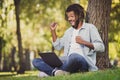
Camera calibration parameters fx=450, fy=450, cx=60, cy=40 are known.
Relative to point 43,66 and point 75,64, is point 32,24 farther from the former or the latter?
point 75,64

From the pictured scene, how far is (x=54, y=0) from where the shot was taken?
34062 mm

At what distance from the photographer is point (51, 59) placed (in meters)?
9.41

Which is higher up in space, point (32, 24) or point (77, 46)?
point (32, 24)

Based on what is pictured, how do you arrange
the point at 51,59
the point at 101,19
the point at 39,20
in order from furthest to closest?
the point at 39,20 < the point at 101,19 < the point at 51,59

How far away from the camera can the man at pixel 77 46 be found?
9219 millimetres

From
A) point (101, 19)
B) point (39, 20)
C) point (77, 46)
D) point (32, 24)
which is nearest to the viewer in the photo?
point (77, 46)

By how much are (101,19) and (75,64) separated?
197 centimetres

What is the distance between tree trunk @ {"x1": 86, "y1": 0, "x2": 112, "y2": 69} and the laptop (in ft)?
4.95

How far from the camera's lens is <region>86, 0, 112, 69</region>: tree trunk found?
1068cm

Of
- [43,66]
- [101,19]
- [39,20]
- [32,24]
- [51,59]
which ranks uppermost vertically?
[39,20]

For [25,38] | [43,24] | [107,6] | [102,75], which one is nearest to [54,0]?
[43,24]

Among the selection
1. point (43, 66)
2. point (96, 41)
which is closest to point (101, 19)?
point (96, 41)

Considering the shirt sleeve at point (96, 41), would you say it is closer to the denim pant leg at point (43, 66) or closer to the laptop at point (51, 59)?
the laptop at point (51, 59)

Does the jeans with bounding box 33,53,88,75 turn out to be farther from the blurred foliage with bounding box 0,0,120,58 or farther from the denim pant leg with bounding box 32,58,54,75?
the blurred foliage with bounding box 0,0,120,58
